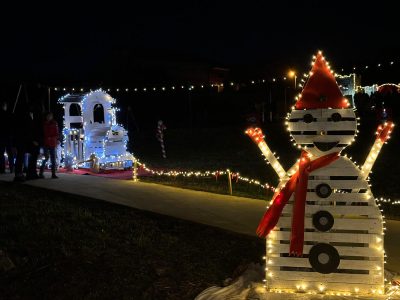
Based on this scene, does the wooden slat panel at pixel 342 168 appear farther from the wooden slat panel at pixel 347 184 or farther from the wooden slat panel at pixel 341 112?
the wooden slat panel at pixel 341 112

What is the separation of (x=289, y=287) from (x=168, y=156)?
600 inches

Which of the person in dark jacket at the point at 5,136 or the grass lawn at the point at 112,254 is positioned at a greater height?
the person in dark jacket at the point at 5,136

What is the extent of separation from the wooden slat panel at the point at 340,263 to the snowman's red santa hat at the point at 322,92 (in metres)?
1.38

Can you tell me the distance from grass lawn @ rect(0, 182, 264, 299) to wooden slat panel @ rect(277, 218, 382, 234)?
Answer: 45.1 inches

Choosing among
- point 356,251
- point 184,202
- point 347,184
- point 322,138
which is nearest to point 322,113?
point 322,138

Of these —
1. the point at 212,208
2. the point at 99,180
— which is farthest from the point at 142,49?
the point at 212,208

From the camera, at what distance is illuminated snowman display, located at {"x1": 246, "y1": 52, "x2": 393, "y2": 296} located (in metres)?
4.84

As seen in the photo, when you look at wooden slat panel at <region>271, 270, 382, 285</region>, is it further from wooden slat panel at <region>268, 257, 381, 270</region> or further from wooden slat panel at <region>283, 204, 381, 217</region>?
wooden slat panel at <region>283, 204, 381, 217</region>

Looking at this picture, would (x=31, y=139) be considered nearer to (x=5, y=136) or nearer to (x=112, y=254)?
(x=5, y=136)

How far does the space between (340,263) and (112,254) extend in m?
2.73

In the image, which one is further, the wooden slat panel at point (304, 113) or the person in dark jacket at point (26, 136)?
the person in dark jacket at point (26, 136)

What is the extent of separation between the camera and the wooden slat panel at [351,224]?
482cm

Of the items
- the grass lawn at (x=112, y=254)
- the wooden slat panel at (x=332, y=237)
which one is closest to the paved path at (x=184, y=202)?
the grass lawn at (x=112, y=254)

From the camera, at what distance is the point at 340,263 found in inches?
192
